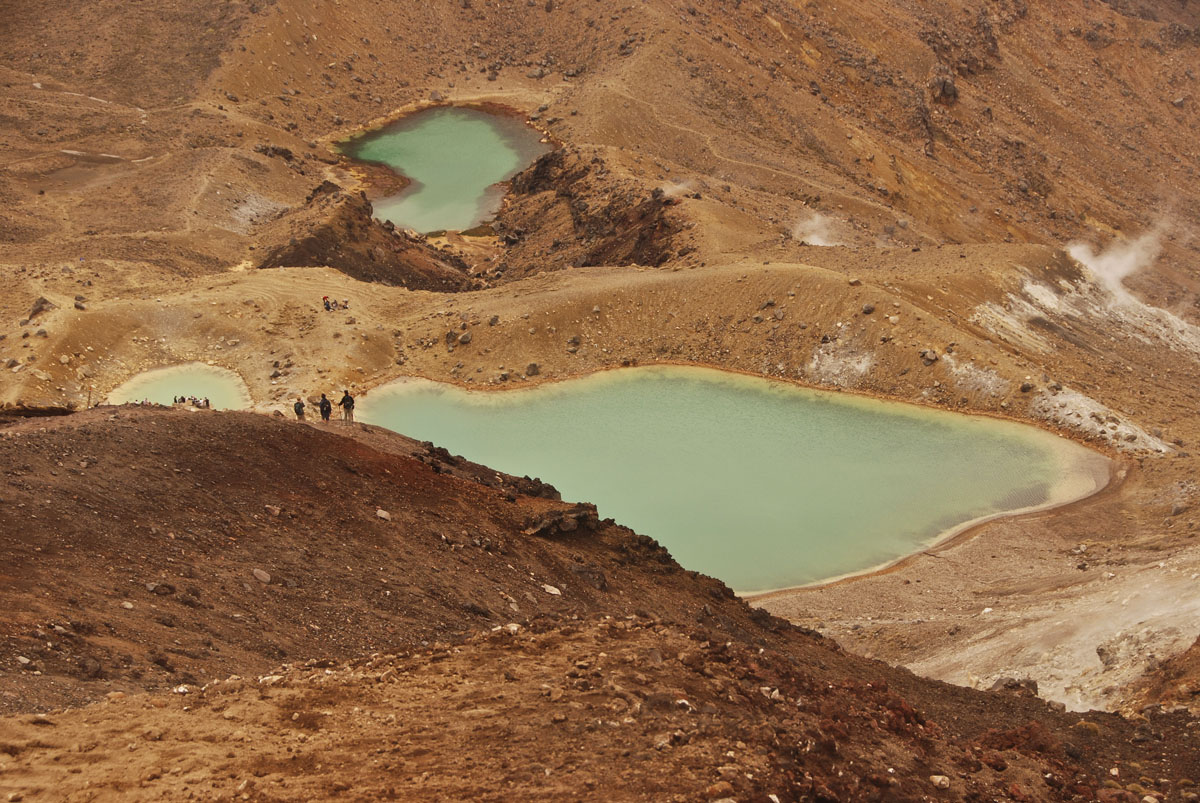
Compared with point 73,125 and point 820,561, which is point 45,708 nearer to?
point 820,561

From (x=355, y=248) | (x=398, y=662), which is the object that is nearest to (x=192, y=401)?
(x=355, y=248)

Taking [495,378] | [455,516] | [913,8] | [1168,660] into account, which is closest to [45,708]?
[455,516]

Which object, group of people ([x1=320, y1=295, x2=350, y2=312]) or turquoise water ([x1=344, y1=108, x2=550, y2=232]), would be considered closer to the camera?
group of people ([x1=320, y1=295, x2=350, y2=312])

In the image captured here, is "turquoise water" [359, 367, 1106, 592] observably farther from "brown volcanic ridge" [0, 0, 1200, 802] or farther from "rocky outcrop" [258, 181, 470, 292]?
"rocky outcrop" [258, 181, 470, 292]

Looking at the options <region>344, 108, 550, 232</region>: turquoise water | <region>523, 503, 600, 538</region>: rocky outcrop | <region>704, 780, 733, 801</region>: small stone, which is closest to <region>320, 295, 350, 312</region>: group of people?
<region>344, 108, 550, 232</region>: turquoise water

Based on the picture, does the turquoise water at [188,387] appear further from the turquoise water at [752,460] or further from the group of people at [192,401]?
the turquoise water at [752,460]


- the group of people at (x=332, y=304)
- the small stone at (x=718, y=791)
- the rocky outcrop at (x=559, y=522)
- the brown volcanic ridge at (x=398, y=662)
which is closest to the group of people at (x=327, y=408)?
the group of people at (x=332, y=304)
